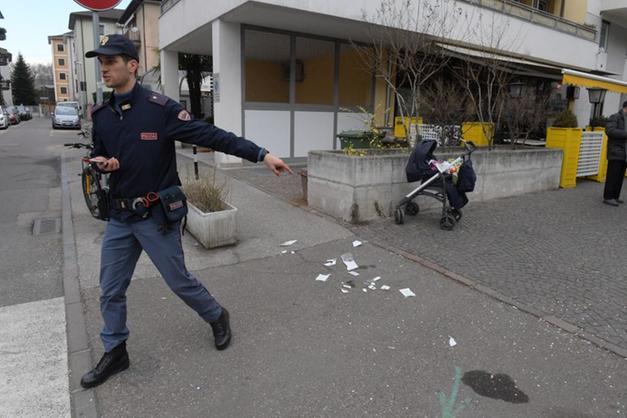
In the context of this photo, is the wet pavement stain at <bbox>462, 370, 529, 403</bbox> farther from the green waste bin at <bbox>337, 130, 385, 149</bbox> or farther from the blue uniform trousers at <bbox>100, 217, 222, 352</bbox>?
the green waste bin at <bbox>337, 130, 385, 149</bbox>

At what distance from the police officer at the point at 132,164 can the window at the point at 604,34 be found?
930 inches

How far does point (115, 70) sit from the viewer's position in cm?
273

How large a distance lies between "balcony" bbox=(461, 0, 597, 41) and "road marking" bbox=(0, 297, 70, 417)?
13542mm

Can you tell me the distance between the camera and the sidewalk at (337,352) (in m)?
2.76

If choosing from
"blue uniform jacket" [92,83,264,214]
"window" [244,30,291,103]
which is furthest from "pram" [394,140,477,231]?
"window" [244,30,291,103]

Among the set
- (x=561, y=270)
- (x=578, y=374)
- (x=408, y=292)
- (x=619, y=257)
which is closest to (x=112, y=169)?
(x=408, y=292)

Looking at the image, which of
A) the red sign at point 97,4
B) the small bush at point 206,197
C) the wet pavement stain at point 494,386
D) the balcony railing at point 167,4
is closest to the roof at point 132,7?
the balcony railing at point 167,4

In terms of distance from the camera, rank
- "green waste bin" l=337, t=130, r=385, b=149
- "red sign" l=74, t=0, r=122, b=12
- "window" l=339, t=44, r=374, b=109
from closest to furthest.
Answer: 1. "red sign" l=74, t=0, r=122, b=12
2. "green waste bin" l=337, t=130, r=385, b=149
3. "window" l=339, t=44, r=374, b=109

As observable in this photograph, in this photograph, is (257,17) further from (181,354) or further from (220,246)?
(181,354)

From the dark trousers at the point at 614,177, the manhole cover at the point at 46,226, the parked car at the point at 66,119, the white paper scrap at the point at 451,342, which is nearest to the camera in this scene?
the white paper scrap at the point at 451,342

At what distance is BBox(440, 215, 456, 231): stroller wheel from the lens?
6273 millimetres

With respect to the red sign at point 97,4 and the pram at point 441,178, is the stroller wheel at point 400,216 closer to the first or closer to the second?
the pram at point 441,178

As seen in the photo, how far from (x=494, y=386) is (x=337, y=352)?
1065mm

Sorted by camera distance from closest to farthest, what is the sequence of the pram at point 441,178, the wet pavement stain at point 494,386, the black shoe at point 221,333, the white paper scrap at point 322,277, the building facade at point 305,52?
the wet pavement stain at point 494,386 < the black shoe at point 221,333 < the white paper scrap at point 322,277 < the pram at point 441,178 < the building facade at point 305,52
